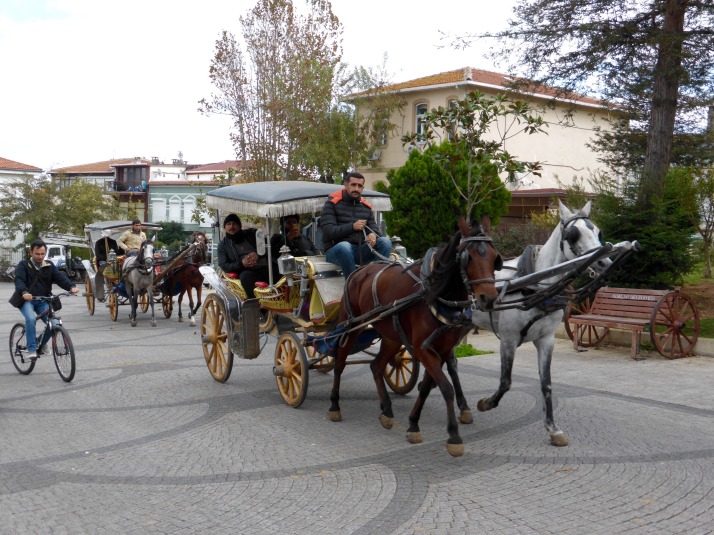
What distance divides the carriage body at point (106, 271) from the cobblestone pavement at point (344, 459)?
25.2ft

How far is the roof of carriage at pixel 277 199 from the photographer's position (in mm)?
8336

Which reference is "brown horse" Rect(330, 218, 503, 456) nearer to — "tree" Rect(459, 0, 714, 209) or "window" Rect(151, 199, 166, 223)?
"tree" Rect(459, 0, 714, 209)

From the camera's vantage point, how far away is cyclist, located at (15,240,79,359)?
996cm

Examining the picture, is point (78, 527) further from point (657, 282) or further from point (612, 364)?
point (657, 282)

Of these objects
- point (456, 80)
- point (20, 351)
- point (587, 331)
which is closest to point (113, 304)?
point (20, 351)

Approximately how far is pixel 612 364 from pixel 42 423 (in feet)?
26.3

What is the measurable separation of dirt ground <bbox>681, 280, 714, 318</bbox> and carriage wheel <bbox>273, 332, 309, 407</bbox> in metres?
9.48

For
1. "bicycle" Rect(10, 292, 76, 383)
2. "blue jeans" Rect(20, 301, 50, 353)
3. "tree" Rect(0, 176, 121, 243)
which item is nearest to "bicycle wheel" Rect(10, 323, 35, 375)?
"bicycle" Rect(10, 292, 76, 383)

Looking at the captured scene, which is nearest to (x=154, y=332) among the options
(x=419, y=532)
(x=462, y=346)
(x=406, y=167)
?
(x=462, y=346)

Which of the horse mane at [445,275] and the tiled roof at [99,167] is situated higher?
the tiled roof at [99,167]

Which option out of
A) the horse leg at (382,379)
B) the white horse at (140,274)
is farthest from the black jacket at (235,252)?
the white horse at (140,274)

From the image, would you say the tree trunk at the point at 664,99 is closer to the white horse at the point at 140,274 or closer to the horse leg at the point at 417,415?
the horse leg at the point at 417,415

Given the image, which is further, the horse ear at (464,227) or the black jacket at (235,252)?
the black jacket at (235,252)

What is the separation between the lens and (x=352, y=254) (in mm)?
7980
